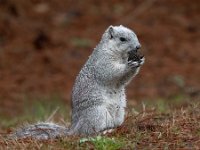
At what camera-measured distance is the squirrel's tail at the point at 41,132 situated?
7.30 m

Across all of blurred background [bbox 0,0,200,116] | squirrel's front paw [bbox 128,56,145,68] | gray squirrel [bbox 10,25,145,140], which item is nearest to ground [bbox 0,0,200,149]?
blurred background [bbox 0,0,200,116]

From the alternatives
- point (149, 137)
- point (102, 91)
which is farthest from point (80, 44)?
point (149, 137)

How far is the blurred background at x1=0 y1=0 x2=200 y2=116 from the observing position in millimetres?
13289

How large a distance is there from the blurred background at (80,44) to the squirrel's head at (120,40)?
→ 4881 millimetres

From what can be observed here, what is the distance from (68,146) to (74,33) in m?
9.25

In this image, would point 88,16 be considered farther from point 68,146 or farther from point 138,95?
point 68,146

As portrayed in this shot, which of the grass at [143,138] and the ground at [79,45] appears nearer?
the grass at [143,138]

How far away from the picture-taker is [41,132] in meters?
7.41

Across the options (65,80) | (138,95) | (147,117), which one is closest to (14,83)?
(65,80)

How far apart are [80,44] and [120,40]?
779cm

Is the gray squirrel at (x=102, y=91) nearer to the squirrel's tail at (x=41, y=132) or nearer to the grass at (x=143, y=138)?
the squirrel's tail at (x=41, y=132)

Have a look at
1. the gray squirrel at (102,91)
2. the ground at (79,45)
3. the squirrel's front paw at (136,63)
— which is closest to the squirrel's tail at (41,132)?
the gray squirrel at (102,91)

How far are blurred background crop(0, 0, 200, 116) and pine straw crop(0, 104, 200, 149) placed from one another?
4.87 meters

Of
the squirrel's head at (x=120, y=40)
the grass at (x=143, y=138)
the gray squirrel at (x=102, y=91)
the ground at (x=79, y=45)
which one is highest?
the ground at (x=79, y=45)
